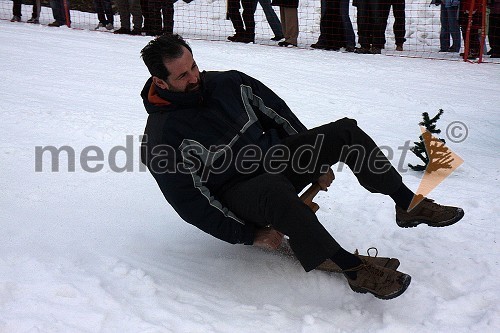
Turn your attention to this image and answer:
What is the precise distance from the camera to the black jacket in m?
2.75

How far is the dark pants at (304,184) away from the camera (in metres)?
2.49

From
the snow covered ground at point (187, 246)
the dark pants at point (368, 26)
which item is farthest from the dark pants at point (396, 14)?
the snow covered ground at point (187, 246)

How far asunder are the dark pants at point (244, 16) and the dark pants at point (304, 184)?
698 cm

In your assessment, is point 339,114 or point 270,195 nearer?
point 270,195

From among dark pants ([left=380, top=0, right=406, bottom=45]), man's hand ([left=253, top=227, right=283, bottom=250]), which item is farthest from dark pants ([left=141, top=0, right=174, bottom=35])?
man's hand ([left=253, top=227, right=283, bottom=250])

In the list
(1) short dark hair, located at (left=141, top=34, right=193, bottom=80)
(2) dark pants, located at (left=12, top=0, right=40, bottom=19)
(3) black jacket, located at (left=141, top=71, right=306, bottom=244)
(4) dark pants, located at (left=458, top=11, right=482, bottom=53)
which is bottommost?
(3) black jacket, located at (left=141, top=71, right=306, bottom=244)

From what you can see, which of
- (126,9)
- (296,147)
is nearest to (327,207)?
(296,147)

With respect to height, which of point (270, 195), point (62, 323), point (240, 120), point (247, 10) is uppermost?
point (247, 10)

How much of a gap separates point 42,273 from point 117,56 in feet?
19.6

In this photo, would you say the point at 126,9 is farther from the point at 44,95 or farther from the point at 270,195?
the point at 270,195

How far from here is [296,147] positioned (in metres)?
3.01

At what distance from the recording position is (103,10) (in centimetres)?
1116

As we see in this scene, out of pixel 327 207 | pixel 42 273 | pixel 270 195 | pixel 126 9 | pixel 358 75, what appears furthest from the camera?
pixel 126 9

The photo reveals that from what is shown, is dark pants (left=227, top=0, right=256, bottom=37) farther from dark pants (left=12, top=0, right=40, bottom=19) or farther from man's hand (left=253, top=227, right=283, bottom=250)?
man's hand (left=253, top=227, right=283, bottom=250)
